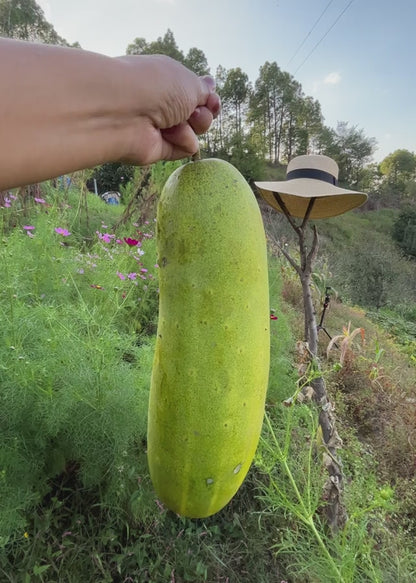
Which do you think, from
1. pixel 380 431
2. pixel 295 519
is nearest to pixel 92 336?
pixel 295 519

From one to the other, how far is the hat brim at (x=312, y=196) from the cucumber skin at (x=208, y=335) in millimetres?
1492

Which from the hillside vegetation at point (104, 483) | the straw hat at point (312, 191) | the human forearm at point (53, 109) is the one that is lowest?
the hillside vegetation at point (104, 483)

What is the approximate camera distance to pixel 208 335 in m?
0.56

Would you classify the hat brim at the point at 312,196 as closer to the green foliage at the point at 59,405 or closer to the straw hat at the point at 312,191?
the straw hat at the point at 312,191

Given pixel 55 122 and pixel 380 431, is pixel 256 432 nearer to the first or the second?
pixel 55 122

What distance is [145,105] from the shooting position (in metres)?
0.55

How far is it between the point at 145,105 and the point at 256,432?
0.55 meters

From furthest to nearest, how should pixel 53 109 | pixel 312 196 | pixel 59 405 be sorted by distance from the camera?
pixel 312 196
pixel 59 405
pixel 53 109

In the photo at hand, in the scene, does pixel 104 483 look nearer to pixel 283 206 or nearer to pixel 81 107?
pixel 81 107

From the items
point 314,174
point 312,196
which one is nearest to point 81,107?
point 312,196

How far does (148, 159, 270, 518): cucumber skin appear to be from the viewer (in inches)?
22.3

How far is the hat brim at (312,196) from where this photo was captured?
2010mm

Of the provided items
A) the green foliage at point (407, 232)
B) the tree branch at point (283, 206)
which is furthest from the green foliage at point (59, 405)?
the green foliage at point (407, 232)

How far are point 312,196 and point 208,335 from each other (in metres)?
1.62
